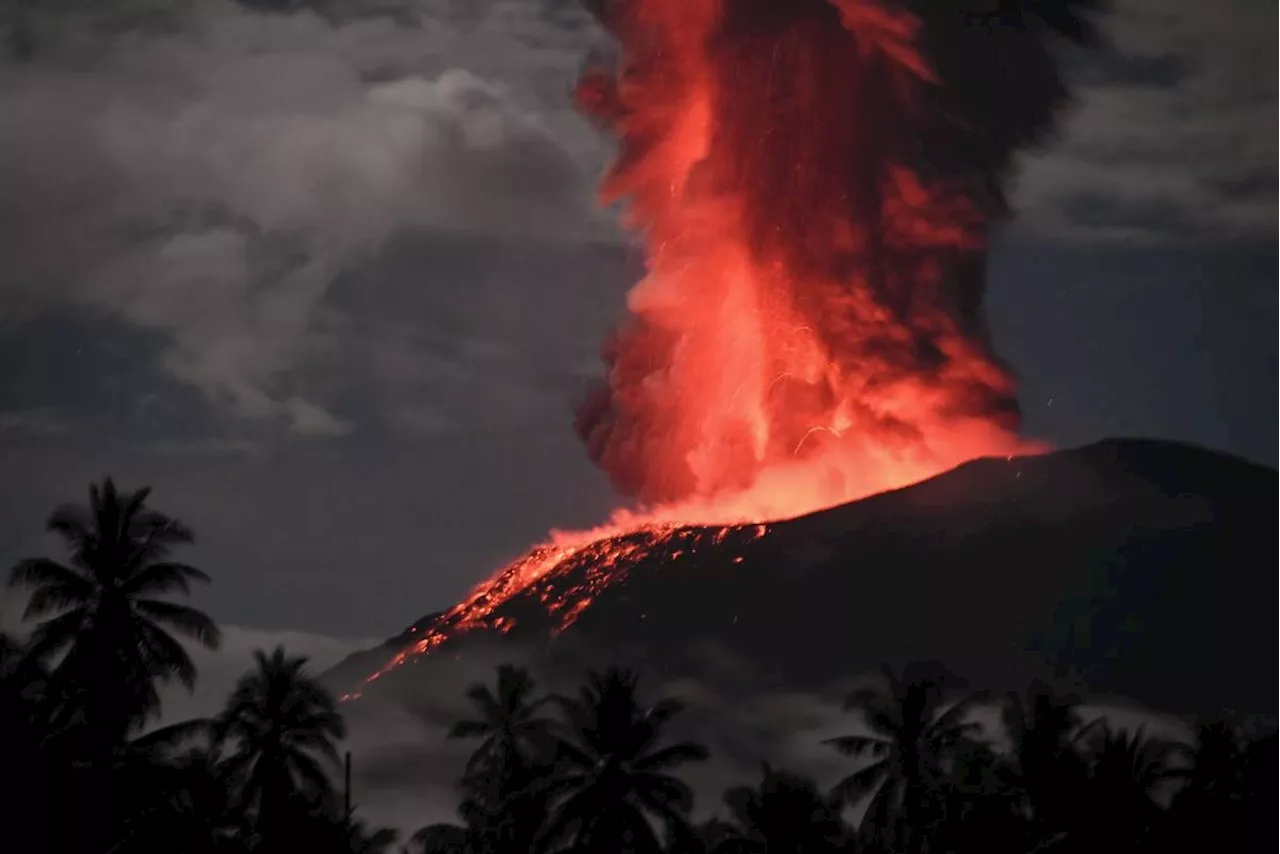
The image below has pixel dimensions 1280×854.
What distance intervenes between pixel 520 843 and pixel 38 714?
682 inches

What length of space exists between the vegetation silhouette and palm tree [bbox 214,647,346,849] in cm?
7

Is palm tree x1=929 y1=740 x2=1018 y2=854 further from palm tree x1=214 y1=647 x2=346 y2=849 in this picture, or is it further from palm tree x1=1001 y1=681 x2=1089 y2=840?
→ palm tree x1=214 y1=647 x2=346 y2=849

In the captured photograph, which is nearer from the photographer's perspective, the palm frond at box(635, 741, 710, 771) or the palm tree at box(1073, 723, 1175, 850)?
the palm tree at box(1073, 723, 1175, 850)

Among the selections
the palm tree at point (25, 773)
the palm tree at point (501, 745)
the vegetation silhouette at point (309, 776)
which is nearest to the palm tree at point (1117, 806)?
the vegetation silhouette at point (309, 776)

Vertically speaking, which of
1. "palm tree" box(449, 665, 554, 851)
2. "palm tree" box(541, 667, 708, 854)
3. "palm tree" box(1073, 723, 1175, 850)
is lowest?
"palm tree" box(1073, 723, 1175, 850)

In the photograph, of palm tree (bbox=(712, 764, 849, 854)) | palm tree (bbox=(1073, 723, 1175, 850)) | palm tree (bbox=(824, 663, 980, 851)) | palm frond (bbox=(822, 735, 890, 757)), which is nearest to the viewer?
palm tree (bbox=(1073, 723, 1175, 850))

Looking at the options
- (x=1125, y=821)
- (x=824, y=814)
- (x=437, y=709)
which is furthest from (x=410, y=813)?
(x=1125, y=821)

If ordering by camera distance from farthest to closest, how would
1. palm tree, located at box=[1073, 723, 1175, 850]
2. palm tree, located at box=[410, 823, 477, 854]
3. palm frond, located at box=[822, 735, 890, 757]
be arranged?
palm tree, located at box=[410, 823, 477, 854], palm frond, located at box=[822, 735, 890, 757], palm tree, located at box=[1073, 723, 1175, 850]

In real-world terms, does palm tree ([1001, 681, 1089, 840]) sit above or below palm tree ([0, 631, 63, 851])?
below

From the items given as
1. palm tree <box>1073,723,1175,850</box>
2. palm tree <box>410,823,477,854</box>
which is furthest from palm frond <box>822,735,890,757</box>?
palm tree <box>1073,723,1175,850</box>

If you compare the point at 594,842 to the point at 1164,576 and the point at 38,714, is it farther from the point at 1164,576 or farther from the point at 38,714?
the point at 1164,576

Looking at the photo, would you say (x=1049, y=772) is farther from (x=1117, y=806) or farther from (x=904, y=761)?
(x=904, y=761)

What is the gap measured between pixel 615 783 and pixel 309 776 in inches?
395

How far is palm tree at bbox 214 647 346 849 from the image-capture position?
68375 millimetres
